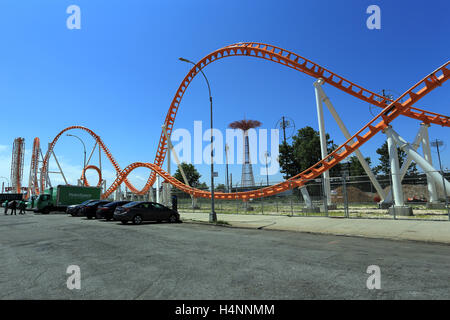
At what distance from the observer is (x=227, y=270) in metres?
5.57

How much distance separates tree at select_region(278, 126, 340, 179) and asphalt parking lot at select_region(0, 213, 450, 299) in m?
38.0

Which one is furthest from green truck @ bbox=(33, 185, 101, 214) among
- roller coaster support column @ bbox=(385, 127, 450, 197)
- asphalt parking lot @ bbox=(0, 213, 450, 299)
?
roller coaster support column @ bbox=(385, 127, 450, 197)

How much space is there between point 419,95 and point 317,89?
763 centimetres

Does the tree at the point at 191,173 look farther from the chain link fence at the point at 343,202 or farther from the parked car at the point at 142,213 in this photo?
the parked car at the point at 142,213

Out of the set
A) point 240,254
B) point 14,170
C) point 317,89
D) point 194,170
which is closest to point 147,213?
point 240,254

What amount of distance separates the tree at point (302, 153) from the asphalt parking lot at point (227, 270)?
38.0 meters

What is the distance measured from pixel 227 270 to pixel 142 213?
12.6 m

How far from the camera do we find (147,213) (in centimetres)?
1716

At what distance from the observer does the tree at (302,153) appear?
46000mm

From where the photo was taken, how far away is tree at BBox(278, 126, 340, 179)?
1811 inches

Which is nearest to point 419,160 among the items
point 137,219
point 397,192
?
point 397,192

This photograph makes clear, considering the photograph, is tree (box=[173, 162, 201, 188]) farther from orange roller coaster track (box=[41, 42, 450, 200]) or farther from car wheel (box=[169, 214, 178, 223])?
car wheel (box=[169, 214, 178, 223])
